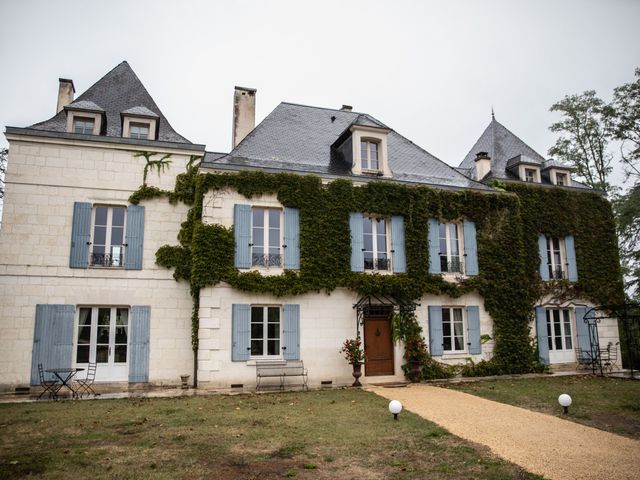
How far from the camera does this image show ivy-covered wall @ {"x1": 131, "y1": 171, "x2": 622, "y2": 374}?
1280cm

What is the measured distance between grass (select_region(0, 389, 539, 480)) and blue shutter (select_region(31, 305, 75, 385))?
2.24m

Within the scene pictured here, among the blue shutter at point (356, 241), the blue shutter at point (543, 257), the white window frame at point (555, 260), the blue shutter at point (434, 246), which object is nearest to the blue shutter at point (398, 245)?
the blue shutter at point (434, 246)

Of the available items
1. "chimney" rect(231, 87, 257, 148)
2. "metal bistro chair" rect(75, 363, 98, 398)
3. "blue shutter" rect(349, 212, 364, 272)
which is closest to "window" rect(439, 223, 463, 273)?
"blue shutter" rect(349, 212, 364, 272)

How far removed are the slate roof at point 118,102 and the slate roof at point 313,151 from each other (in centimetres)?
180

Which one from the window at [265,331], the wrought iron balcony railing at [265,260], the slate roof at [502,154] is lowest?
the window at [265,331]

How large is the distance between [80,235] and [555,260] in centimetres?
1554

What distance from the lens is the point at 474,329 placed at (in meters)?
14.4

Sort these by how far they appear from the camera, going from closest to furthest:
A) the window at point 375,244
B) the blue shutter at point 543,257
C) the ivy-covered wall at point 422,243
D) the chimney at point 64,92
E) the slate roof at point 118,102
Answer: the ivy-covered wall at point 422,243
the slate roof at point 118,102
the window at point 375,244
the chimney at point 64,92
the blue shutter at point 543,257

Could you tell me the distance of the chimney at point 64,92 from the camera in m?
15.0

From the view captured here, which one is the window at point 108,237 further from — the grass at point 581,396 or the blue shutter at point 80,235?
the grass at point 581,396

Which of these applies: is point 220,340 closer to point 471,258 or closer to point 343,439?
point 343,439

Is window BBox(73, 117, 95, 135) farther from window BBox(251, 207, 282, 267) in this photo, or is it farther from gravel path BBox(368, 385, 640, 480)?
gravel path BBox(368, 385, 640, 480)

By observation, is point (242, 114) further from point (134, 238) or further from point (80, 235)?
point (80, 235)

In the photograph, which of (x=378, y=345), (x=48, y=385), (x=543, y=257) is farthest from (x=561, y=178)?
(x=48, y=385)
